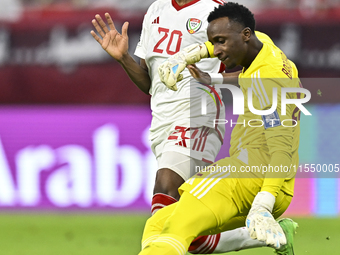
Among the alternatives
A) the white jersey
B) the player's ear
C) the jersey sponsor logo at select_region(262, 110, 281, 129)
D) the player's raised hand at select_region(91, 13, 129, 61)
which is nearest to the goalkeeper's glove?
the player's ear

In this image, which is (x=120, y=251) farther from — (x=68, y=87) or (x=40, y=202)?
(x=68, y=87)

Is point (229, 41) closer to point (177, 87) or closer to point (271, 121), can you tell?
point (271, 121)

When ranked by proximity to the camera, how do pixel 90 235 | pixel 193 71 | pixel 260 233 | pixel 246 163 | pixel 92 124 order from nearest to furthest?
pixel 260 233 < pixel 246 163 < pixel 193 71 < pixel 90 235 < pixel 92 124

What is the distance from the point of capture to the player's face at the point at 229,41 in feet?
10.0

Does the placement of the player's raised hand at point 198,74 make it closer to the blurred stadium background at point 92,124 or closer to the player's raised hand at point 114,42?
the player's raised hand at point 114,42

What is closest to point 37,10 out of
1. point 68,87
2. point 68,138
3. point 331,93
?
point 68,87

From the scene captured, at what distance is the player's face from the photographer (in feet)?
10.0

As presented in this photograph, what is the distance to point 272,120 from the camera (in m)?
2.85

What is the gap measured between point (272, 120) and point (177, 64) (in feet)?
2.23

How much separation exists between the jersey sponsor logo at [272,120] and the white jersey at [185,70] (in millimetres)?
1163

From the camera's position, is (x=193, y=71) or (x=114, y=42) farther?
(x=114, y=42)

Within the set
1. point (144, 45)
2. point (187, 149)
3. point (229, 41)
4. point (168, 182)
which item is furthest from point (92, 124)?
point (229, 41)

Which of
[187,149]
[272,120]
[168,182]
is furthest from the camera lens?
[187,149]

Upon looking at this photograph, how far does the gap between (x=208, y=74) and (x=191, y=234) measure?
128 centimetres
